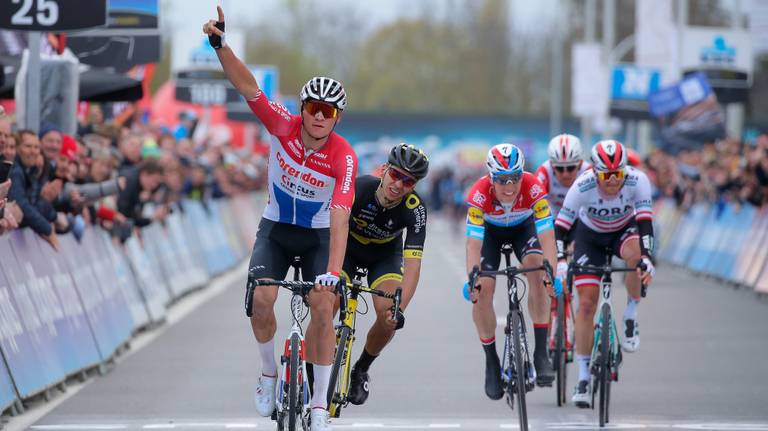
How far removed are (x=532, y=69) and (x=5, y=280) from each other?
95230 mm

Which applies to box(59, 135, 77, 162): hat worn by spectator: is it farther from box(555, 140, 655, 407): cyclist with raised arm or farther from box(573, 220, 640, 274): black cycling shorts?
box(573, 220, 640, 274): black cycling shorts

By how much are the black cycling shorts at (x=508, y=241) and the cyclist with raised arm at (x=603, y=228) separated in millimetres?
313

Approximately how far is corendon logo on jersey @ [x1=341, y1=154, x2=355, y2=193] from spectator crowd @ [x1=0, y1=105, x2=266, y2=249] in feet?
9.08

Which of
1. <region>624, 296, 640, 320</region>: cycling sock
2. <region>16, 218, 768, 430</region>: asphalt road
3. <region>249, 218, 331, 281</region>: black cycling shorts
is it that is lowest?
<region>16, 218, 768, 430</region>: asphalt road

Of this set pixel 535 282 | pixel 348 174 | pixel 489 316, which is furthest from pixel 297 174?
pixel 535 282

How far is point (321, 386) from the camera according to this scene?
9938mm

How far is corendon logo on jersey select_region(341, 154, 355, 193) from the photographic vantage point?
958 centimetres

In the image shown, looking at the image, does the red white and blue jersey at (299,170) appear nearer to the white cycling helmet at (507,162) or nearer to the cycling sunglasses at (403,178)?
the cycling sunglasses at (403,178)

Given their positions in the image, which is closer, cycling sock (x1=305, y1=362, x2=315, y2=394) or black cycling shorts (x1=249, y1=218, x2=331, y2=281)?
black cycling shorts (x1=249, y1=218, x2=331, y2=281)

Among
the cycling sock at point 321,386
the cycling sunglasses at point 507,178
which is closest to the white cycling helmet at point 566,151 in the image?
the cycling sunglasses at point 507,178

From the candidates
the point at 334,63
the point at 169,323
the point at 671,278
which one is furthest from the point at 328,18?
the point at 169,323

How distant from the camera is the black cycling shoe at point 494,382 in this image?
11.2 meters

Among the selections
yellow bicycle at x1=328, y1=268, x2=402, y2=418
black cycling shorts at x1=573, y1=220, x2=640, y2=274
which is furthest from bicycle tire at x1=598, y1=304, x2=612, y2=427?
yellow bicycle at x1=328, y1=268, x2=402, y2=418

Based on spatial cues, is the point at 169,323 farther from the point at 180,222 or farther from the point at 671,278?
the point at 671,278
